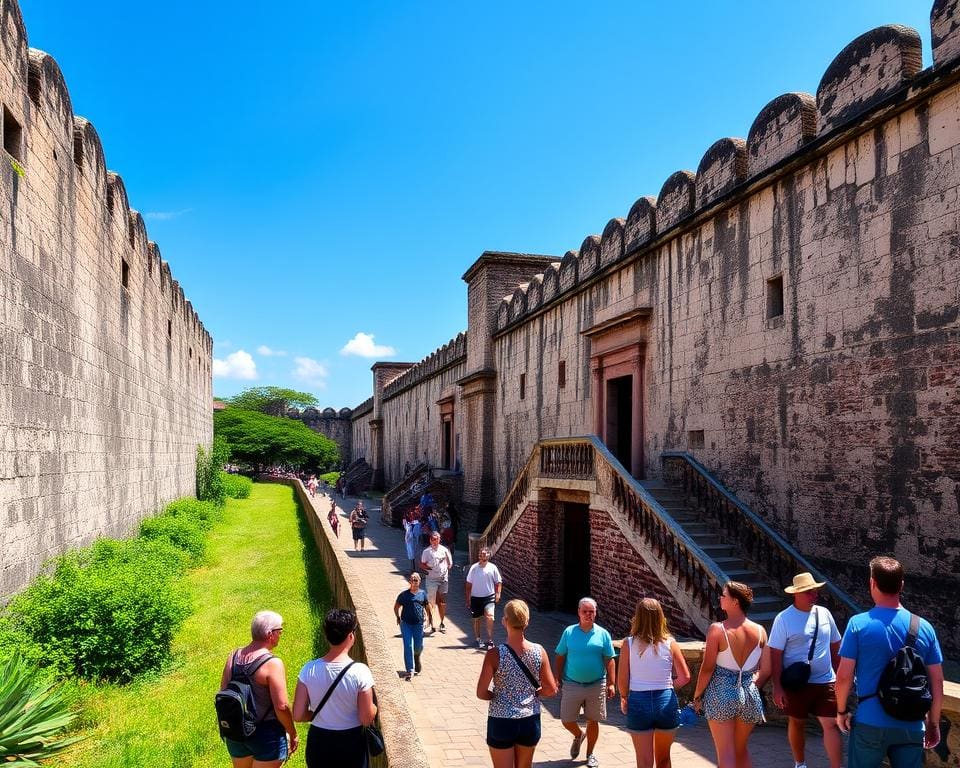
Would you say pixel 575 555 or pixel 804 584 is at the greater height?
pixel 804 584

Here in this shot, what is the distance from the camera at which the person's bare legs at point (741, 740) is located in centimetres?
482

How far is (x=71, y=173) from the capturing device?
33.0 feet

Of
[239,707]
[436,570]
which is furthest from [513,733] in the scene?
[436,570]

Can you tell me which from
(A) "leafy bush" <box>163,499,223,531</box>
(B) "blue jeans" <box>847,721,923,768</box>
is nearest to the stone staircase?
(B) "blue jeans" <box>847,721,923,768</box>

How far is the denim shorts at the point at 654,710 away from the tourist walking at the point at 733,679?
230 mm

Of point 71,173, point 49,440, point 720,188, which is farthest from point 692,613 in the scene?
point 71,173

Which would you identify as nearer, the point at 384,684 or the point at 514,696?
the point at 514,696

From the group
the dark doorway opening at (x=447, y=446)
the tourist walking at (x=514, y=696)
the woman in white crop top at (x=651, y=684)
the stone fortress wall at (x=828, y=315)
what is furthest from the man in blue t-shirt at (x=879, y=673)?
the dark doorway opening at (x=447, y=446)

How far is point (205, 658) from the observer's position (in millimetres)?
9531

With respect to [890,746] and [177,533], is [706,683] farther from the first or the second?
[177,533]

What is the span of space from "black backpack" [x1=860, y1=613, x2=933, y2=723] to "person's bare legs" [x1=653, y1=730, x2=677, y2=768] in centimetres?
161

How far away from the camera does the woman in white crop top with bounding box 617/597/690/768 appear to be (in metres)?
4.95

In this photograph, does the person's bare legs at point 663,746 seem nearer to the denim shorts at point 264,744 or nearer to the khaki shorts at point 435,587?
the denim shorts at point 264,744

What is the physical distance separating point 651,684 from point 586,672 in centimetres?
104
